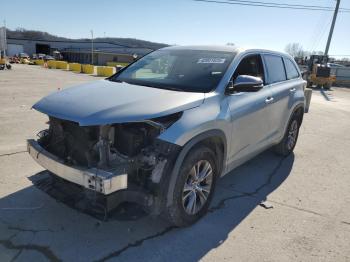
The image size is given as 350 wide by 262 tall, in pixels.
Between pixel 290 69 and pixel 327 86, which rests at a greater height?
pixel 290 69

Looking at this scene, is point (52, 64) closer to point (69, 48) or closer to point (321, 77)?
point (321, 77)

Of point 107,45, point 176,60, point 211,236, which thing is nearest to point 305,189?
point 211,236

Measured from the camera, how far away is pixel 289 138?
20.1 ft

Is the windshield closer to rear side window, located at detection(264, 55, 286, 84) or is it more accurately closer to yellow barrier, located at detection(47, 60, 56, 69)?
rear side window, located at detection(264, 55, 286, 84)

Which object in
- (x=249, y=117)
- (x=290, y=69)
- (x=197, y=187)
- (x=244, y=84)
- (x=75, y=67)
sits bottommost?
(x=75, y=67)

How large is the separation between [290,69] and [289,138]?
4.05 ft

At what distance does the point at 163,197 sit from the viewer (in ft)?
10.2

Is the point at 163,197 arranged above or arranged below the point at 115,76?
below

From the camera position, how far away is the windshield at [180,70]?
389 centimetres

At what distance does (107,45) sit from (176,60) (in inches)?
3743

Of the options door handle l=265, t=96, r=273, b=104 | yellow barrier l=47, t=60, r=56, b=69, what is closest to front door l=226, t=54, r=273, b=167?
door handle l=265, t=96, r=273, b=104

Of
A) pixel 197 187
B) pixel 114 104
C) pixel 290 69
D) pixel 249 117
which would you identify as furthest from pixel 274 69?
pixel 114 104

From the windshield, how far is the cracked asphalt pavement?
1.50 metres

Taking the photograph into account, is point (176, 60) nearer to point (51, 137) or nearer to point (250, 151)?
point (250, 151)
